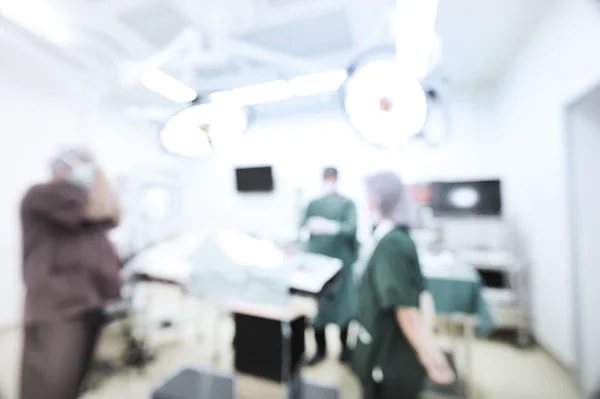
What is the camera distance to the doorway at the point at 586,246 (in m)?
0.57

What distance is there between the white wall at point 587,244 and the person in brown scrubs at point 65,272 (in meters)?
0.99

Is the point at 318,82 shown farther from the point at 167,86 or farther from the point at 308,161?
the point at 167,86

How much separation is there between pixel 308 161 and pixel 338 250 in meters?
0.23

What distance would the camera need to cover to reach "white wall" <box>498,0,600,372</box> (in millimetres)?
613

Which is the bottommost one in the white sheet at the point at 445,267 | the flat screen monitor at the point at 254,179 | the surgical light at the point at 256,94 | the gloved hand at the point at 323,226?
the white sheet at the point at 445,267

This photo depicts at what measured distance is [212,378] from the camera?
24.1 inches

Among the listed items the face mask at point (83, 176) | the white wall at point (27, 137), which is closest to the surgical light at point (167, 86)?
the white wall at point (27, 137)

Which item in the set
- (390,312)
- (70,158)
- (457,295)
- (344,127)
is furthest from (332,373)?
(70,158)

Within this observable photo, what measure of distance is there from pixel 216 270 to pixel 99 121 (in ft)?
1.32

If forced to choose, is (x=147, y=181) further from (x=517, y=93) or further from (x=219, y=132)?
(x=517, y=93)

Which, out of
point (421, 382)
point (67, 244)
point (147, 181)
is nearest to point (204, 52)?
point (147, 181)

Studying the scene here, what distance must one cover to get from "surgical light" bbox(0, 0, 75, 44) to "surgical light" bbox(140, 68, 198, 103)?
14 centimetres

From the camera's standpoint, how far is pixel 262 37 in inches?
23.7

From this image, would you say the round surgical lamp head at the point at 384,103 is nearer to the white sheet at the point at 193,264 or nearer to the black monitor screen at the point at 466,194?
the black monitor screen at the point at 466,194
